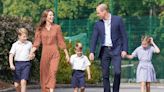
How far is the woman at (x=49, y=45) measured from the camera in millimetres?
13320

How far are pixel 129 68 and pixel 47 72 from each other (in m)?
15.5

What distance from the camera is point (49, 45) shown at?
13383 millimetres

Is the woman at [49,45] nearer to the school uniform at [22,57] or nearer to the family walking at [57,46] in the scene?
the family walking at [57,46]

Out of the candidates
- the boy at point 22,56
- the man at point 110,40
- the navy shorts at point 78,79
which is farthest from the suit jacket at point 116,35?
the navy shorts at point 78,79

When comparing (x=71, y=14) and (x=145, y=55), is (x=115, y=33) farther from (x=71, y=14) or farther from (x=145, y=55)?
(x=71, y=14)

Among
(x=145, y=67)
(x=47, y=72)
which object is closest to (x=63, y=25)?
(x=145, y=67)

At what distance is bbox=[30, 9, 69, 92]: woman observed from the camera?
43.7 ft

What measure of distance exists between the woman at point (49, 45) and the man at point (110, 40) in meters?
0.98

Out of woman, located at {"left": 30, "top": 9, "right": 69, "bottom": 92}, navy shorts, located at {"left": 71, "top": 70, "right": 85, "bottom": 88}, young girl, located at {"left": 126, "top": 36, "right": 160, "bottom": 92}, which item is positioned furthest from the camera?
young girl, located at {"left": 126, "top": 36, "right": 160, "bottom": 92}

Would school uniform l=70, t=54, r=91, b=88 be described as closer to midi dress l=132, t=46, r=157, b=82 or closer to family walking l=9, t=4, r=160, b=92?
midi dress l=132, t=46, r=157, b=82

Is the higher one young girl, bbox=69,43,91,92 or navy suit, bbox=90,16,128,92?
navy suit, bbox=90,16,128,92

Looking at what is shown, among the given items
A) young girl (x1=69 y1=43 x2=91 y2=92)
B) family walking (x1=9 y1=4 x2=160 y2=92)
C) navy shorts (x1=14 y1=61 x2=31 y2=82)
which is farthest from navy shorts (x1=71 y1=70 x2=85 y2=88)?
navy shorts (x1=14 y1=61 x2=31 y2=82)

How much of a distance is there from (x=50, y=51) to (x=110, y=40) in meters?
1.42

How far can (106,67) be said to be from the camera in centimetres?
1269
